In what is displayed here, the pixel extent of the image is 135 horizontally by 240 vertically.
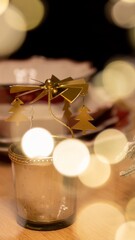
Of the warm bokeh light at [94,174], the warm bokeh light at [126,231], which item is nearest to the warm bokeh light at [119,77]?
the warm bokeh light at [94,174]

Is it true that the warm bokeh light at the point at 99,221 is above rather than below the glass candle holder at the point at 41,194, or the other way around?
below

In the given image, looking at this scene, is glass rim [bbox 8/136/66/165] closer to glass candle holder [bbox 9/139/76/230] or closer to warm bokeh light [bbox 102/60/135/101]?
glass candle holder [bbox 9/139/76/230]

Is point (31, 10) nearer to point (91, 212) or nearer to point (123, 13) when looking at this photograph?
point (123, 13)

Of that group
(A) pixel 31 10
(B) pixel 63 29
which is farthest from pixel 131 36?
(A) pixel 31 10

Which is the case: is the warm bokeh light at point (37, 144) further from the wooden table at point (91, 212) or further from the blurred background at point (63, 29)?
the blurred background at point (63, 29)

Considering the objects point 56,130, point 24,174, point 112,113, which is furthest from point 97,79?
point 24,174

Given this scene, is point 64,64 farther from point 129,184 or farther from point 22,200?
point 22,200
